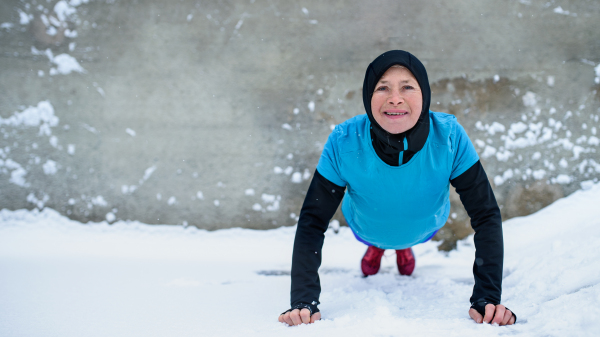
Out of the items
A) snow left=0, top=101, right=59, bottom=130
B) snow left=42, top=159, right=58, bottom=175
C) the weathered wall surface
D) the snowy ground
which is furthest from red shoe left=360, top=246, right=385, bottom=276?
snow left=0, top=101, right=59, bottom=130

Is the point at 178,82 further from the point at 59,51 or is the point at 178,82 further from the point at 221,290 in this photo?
the point at 221,290

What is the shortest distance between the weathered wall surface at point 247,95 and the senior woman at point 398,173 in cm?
111

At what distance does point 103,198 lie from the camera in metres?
2.47

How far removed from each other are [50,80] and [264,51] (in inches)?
62.5

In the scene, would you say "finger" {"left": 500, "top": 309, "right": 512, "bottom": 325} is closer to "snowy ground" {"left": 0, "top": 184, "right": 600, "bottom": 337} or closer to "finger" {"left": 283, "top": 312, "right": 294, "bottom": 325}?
"snowy ground" {"left": 0, "top": 184, "right": 600, "bottom": 337}

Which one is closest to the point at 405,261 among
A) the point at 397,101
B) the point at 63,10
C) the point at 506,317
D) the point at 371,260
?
the point at 371,260

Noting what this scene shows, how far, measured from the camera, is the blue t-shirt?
4.21 feet

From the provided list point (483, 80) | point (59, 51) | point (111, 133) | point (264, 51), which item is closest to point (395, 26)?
point (483, 80)

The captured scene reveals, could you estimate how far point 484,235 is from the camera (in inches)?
48.0

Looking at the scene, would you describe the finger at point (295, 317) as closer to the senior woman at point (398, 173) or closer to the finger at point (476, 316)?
the senior woman at point (398, 173)

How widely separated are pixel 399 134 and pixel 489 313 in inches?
27.1

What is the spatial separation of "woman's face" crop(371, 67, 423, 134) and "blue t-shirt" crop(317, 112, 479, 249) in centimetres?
12

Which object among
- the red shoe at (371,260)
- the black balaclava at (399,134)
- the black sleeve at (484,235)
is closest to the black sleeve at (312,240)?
the black balaclava at (399,134)

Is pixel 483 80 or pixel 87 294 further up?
pixel 483 80
